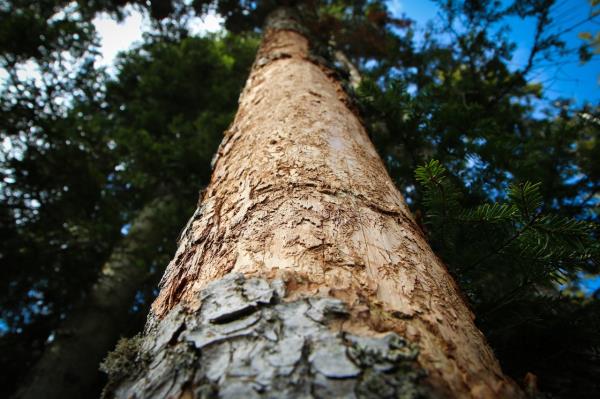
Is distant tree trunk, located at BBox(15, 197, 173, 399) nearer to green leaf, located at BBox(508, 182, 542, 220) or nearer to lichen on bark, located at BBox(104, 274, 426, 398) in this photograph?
lichen on bark, located at BBox(104, 274, 426, 398)

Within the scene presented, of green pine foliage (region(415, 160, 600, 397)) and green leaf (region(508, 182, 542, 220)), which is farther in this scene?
green pine foliage (region(415, 160, 600, 397))

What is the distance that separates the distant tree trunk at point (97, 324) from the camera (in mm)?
3832

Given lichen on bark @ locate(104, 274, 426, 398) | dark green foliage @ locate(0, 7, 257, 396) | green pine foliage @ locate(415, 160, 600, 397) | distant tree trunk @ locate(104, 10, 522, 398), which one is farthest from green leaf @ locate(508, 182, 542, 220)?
dark green foliage @ locate(0, 7, 257, 396)

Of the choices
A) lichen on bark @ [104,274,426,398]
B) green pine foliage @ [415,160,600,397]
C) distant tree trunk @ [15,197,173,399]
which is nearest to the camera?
lichen on bark @ [104,274,426,398]

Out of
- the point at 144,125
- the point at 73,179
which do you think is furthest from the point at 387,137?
the point at 144,125

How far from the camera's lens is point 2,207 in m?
4.08

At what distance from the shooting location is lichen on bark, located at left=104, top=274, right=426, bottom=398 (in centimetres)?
59

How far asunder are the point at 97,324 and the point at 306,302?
458cm

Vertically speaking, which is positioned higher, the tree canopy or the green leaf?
the tree canopy

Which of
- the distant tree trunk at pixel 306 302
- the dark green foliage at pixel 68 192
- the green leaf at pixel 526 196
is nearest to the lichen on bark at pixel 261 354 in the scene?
the distant tree trunk at pixel 306 302

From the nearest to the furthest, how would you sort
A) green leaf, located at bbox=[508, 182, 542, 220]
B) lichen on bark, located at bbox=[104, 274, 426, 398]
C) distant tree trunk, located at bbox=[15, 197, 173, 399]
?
lichen on bark, located at bbox=[104, 274, 426, 398]
green leaf, located at bbox=[508, 182, 542, 220]
distant tree trunk, located at bbox=[15, 197, 173, 399]

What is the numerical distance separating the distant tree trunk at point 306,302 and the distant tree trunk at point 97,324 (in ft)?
11.4

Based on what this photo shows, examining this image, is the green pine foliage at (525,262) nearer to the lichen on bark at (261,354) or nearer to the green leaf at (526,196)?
the green leaf at (526,196)

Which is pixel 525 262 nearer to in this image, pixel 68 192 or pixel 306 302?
pixel 306 302
